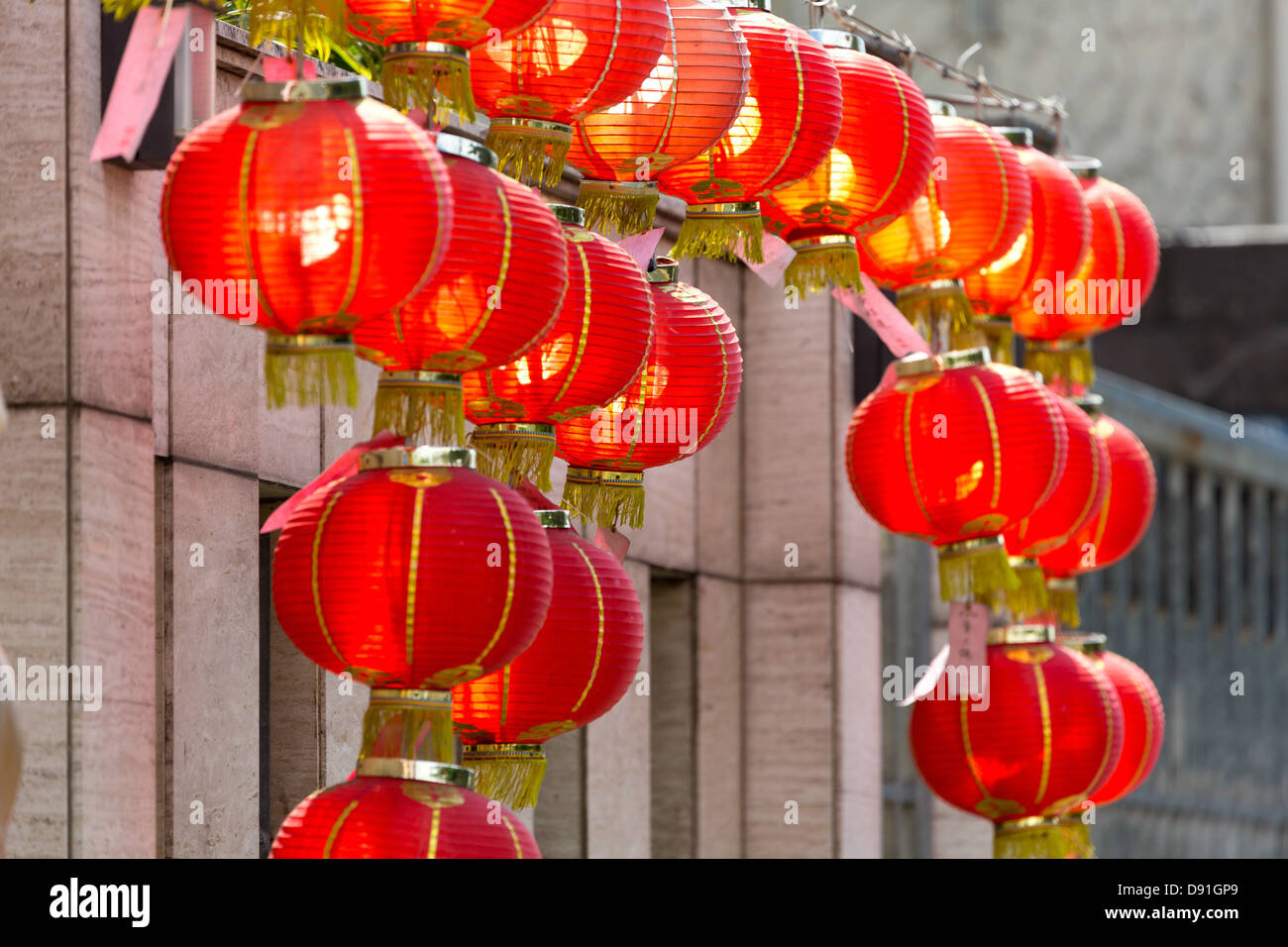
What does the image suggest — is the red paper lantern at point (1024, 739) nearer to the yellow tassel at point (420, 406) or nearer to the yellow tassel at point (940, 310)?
the yellow tassel at point (940, 310)

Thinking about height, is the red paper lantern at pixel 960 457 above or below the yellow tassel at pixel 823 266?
below

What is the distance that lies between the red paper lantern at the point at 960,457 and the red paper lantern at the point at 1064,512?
0.37 meters

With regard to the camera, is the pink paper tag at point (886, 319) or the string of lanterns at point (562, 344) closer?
the string of lanterns at point (562, 344)

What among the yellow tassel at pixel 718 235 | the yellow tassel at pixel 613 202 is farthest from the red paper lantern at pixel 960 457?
the yellow tassel at pixel 613 202

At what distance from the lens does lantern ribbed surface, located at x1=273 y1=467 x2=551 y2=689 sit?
469 cm

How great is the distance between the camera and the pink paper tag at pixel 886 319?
266 inches

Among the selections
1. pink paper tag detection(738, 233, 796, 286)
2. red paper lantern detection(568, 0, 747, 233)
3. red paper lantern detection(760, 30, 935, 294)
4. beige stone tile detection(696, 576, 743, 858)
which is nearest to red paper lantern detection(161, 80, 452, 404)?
red paper lantern detection(568, 0, 747, 233)

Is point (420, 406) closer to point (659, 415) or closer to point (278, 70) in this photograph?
point (278, 70)

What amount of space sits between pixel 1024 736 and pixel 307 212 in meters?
3.61

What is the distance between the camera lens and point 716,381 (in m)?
5.86

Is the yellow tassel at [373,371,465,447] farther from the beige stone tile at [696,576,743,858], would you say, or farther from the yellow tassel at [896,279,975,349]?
the beige stone tile at [696,576,743,858]

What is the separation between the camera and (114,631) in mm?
6121
